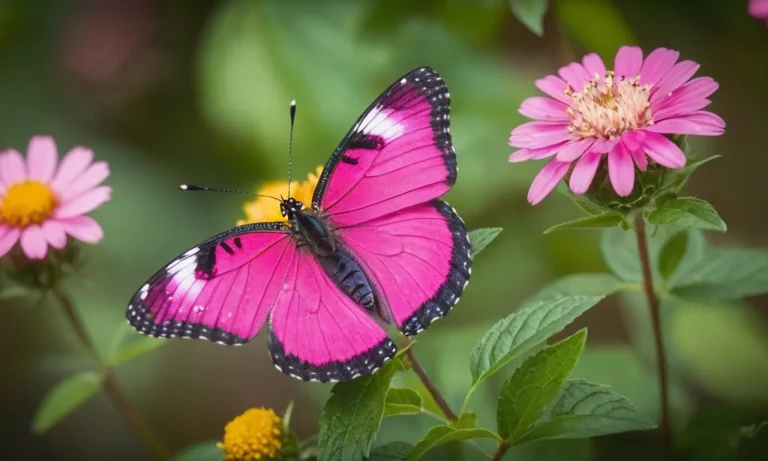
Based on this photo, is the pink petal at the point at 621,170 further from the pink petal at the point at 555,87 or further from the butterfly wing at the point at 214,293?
the butterfly wing at the point at 214,293

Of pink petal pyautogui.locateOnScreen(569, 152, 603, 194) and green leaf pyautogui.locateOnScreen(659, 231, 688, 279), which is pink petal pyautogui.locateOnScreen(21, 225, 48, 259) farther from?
green leaf pyautogui.locateOnScreen(659, 231, 688, 279)

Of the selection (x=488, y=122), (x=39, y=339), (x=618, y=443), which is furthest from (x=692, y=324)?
(x=39, y=339)

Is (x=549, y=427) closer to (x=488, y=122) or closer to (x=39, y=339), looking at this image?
(x=488, y=122)

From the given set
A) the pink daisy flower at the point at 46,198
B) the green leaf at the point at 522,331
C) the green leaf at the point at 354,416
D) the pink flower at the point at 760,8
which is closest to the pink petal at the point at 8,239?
the pink daisy flower at the point at 46,198

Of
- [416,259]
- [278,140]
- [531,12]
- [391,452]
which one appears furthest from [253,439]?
[278,140]

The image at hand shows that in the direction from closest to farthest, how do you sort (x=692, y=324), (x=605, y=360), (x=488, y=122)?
1. (x=605, y=360)
2. (x=692, y=324)
3. (x=488, y=122)

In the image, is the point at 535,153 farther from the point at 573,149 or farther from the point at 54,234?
the point at 54,234
